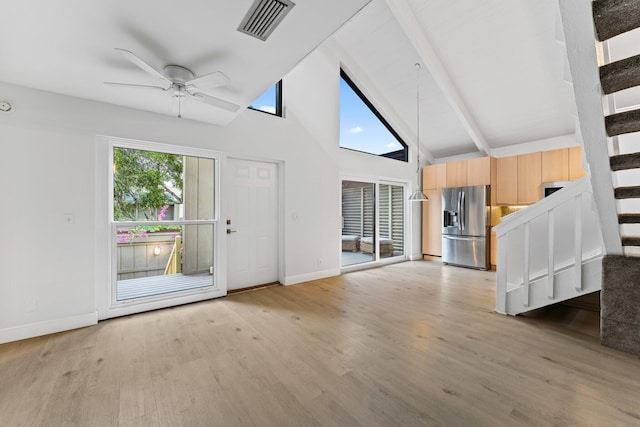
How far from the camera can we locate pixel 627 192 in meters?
1.84

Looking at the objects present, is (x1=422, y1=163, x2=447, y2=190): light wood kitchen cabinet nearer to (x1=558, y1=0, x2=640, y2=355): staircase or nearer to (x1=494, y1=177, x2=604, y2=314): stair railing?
(x1=494, y1=177, x2=604, y2=314): stair railing

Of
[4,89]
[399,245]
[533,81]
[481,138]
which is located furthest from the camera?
[399,245]

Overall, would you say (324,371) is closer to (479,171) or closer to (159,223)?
(159,223)

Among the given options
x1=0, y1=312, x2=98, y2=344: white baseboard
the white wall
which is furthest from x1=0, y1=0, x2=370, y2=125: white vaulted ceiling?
x1=0, y1=312, x2=98, y2=344: white baseboard

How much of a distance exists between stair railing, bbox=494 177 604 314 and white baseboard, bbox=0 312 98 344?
4681mm

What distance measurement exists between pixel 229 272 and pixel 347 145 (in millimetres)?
3374

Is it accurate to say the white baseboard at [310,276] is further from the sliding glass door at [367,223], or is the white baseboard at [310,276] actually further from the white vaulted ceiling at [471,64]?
the white vaulted ceiling at [471,64]

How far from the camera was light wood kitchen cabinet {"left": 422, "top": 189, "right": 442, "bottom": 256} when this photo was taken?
6.38m

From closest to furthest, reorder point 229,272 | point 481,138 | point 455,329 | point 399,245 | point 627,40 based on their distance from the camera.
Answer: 1. point 627,40
2. point 455,329
3. point 229,272
4. point 481,138
5. point 399,245

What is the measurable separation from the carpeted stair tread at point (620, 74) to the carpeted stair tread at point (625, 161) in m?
0.49

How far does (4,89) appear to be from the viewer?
251cm

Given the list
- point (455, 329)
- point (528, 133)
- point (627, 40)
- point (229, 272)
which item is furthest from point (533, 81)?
point (229, 272)

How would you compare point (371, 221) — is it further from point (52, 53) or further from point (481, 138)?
point (52, 53)

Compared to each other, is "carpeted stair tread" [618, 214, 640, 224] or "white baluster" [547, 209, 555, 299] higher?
"carpeted stair tread" [618, 214, 640, 224]
